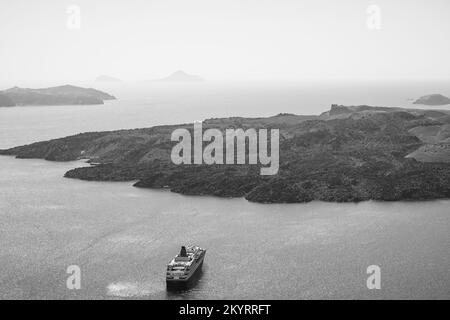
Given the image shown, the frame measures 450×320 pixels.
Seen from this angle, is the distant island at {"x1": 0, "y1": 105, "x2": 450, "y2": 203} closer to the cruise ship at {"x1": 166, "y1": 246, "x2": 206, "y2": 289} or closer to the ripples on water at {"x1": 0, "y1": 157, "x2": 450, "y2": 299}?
the ripples on water at {"x1": 0, "y1": 157, "x2": 450, "y2": 299}

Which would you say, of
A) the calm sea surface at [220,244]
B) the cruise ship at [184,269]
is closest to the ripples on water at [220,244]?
the calm sea surface at [220,244]

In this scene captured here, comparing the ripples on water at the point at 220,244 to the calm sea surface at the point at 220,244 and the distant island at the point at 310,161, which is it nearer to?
the calm sea surface at the point at 220,244

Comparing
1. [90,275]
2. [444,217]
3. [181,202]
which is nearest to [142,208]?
[181,202]

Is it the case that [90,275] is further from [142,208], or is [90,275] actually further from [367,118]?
[367,118]

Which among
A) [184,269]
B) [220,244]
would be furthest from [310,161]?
[184,269]

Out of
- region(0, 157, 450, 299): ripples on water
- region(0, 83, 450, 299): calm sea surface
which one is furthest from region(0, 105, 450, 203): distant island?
region(0, 157, 450, 299): ripples on water

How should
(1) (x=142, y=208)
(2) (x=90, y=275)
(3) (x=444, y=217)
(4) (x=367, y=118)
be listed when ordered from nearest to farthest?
(2) (x=90, y=275) < (3) (x=444, y=217) < (1) (x=142, y=208) < (4) (x=367, y=118)

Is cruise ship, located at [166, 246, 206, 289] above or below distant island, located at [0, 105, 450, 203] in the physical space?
below
